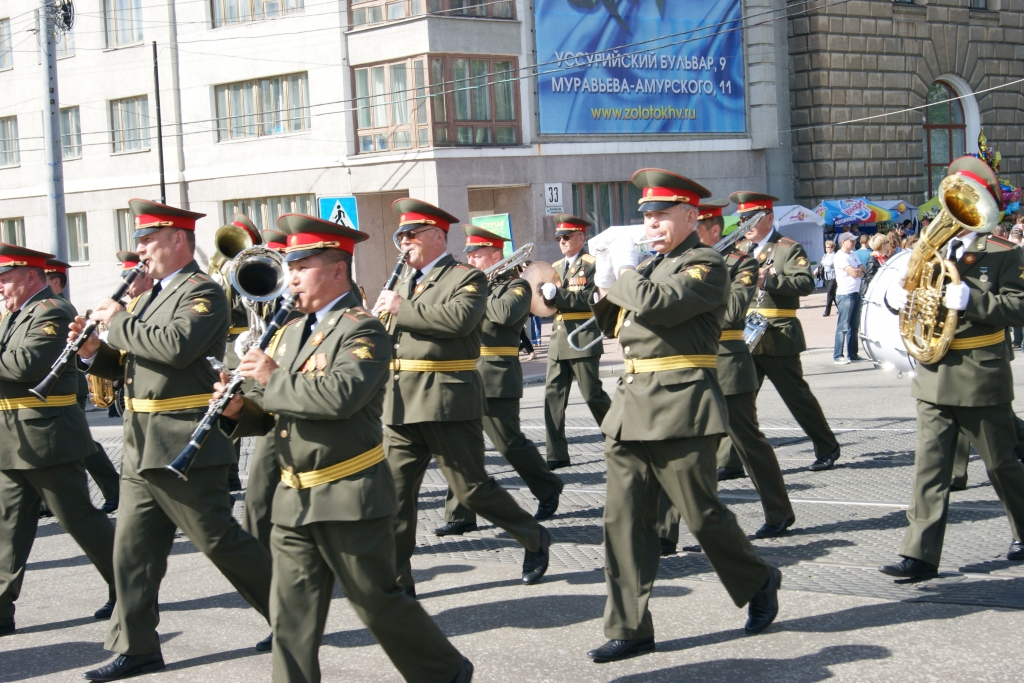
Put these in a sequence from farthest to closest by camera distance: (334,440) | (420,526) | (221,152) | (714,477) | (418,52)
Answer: (221,152)
(418,52)
(420,526)
(714,477)
(334,440)

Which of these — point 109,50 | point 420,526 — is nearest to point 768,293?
point 420,526

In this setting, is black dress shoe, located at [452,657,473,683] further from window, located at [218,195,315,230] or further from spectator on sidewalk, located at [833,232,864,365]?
window, located at [218,195,315,230]

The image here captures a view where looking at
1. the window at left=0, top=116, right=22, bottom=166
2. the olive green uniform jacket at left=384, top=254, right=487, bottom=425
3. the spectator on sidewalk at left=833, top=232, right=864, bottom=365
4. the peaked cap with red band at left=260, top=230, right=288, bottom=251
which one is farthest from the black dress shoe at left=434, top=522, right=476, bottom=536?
the window at left=0, top=116, right=22, bottom=166

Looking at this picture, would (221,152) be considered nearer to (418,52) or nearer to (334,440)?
(418,52)

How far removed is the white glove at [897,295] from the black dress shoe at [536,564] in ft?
7.28

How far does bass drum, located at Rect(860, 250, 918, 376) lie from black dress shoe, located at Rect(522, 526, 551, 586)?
2.52m

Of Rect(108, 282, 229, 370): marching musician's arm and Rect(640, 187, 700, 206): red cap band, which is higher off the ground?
Rect(640, 187, 700, 206): red cap band

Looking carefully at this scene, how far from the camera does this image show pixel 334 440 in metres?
4.68

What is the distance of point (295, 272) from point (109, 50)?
32084mm

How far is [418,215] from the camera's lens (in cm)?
678

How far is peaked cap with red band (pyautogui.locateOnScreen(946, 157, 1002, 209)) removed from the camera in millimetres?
6258

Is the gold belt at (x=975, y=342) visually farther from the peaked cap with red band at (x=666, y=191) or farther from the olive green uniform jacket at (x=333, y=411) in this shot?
the olive green uniform jacket at (x=333, y=411)

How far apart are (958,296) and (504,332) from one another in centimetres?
382

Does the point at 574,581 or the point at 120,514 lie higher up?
the point at 120,514
